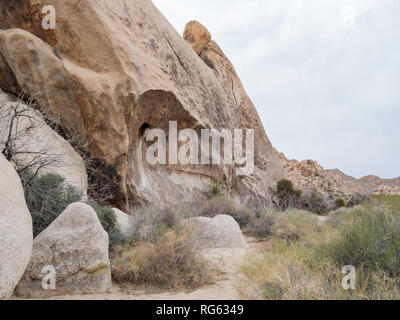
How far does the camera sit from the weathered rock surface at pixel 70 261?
367 centimetres

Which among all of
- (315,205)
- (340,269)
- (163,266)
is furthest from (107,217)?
(315,205)

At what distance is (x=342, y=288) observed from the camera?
3236 millimetres

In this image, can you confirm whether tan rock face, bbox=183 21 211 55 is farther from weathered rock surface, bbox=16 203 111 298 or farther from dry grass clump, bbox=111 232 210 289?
weathered rock surface, bbox=16 203 111 298

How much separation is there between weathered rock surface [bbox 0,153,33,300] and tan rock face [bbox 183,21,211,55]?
18.5m

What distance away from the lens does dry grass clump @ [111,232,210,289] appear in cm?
430

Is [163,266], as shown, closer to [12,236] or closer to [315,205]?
[12,236]

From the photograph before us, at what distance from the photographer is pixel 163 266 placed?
445cm

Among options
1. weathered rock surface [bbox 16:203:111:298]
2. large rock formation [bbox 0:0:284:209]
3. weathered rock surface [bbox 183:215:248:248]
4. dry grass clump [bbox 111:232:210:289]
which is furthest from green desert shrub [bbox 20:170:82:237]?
large rock formation [bbox 0:0:284:209]

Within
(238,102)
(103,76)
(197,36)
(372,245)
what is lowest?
(372,245)

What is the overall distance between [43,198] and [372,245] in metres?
4.67

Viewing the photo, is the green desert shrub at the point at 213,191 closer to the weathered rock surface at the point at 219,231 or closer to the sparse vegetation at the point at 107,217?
the weathered rock surface at the point at 219,231

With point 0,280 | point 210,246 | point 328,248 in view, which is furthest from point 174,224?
point 0,280
